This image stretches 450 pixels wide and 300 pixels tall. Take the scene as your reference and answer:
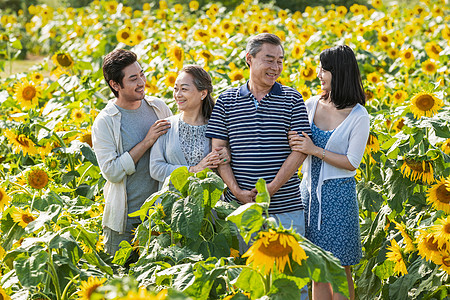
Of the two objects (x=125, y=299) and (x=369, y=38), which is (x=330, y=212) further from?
(x=369, y=38)

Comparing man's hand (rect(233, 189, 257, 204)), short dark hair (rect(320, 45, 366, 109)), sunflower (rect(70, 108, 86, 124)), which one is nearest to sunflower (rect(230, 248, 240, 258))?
man's hand (rect(233, 189, 257, 204))

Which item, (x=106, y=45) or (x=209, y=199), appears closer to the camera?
(x=209, y=199)

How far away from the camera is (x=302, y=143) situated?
2.75 metres

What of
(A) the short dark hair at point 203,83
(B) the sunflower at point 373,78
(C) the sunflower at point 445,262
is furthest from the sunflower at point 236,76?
(C) the sunflower at point 445,262

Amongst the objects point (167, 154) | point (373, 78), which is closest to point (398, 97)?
point (373, 78)

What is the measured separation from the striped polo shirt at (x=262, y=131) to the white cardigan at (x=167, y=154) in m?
0.15

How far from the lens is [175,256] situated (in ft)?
6.98

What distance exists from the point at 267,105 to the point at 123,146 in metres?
0.72

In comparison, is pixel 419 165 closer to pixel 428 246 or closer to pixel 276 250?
pixel 428 246

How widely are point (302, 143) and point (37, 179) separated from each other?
46.6 inches

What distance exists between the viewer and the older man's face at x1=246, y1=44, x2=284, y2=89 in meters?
2.76

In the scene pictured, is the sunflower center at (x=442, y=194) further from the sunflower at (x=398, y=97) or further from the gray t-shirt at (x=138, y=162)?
the sunflower at (x=398, y=97)

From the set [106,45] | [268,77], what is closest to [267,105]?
[268,77]

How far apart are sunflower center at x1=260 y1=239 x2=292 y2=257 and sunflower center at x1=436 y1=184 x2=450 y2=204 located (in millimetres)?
1301
